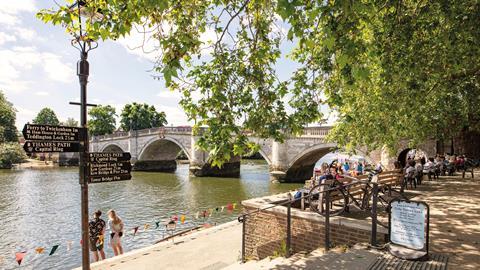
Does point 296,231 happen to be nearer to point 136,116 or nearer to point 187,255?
point 187,255

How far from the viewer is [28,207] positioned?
2034 cm

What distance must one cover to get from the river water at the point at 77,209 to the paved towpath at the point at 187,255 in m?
3.06

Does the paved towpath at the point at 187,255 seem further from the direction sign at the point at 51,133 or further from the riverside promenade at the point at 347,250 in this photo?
the direction sign at the point at 51,133

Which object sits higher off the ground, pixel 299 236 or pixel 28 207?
pixel 299 236

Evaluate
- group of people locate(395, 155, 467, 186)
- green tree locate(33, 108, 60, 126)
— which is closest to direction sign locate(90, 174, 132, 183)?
group of people locate(395, 155, 467, 186)

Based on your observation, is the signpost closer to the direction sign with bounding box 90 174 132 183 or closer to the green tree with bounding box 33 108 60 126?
the direction sign with bounding box 90 174 132 183

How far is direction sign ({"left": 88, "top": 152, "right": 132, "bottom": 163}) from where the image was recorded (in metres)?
4.82

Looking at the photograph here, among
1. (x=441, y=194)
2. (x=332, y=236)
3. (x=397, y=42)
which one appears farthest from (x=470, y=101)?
(x=332, y=236)

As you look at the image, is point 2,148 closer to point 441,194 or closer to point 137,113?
point 137,113

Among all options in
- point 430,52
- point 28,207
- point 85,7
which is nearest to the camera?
point 85,7

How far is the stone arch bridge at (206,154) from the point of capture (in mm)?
27781

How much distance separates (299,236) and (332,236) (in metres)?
0.75

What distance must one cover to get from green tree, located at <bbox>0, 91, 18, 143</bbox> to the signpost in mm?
61120

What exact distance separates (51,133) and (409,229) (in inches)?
194
